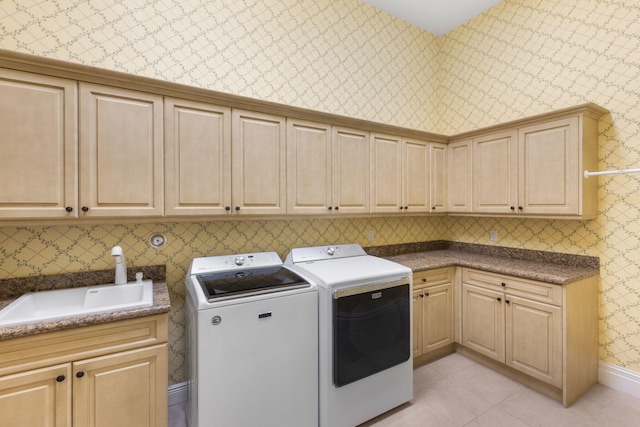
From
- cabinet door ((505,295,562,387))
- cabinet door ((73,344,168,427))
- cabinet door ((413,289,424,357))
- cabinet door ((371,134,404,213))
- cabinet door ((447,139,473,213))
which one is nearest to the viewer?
cabinet door ((73,344,168,427))

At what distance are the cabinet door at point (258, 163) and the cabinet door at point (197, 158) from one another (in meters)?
0.06

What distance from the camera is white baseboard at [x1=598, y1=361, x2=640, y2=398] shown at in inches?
89.7

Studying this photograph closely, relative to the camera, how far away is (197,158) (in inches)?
77.6

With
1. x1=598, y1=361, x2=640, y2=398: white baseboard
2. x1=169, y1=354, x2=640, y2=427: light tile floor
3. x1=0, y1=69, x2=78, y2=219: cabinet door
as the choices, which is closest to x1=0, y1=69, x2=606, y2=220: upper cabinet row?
x1=0, y1=69, x2=78, y2=219: cabinet door

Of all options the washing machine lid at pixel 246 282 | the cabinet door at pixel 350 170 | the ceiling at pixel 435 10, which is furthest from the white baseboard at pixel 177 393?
the ceiling at pixel 435 10

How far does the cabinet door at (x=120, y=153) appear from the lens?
5.50 feet

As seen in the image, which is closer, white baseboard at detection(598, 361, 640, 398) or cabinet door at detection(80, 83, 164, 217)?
cabinet door at detection(80, 83, 164, 217)

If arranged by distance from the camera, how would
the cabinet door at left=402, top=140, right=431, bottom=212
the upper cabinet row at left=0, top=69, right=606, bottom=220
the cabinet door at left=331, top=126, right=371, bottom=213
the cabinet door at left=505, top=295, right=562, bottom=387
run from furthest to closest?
the cabinet door at left=402, top=140, right=431, bottom=212, the cabinet door at left=331, top=126, right=371, bottom=213, the cabinet door at left=505, top=295, right=562, bottom=387, the upper cabinet row at left=0, top=69, right=606, bottom=220

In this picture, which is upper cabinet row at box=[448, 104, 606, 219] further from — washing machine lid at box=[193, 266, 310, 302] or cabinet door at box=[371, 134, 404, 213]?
washing machine lid at box=[193, 266, 310, 302]

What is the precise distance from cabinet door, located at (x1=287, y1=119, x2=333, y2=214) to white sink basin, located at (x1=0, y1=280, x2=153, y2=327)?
1.13m

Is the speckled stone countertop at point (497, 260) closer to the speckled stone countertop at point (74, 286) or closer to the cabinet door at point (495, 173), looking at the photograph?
the cabinet door at point (495, 173)

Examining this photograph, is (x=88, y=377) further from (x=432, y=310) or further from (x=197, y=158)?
(x=432, y=310)

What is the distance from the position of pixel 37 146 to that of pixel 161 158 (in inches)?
22.7

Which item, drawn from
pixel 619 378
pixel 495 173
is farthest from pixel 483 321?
pixel 495 173
